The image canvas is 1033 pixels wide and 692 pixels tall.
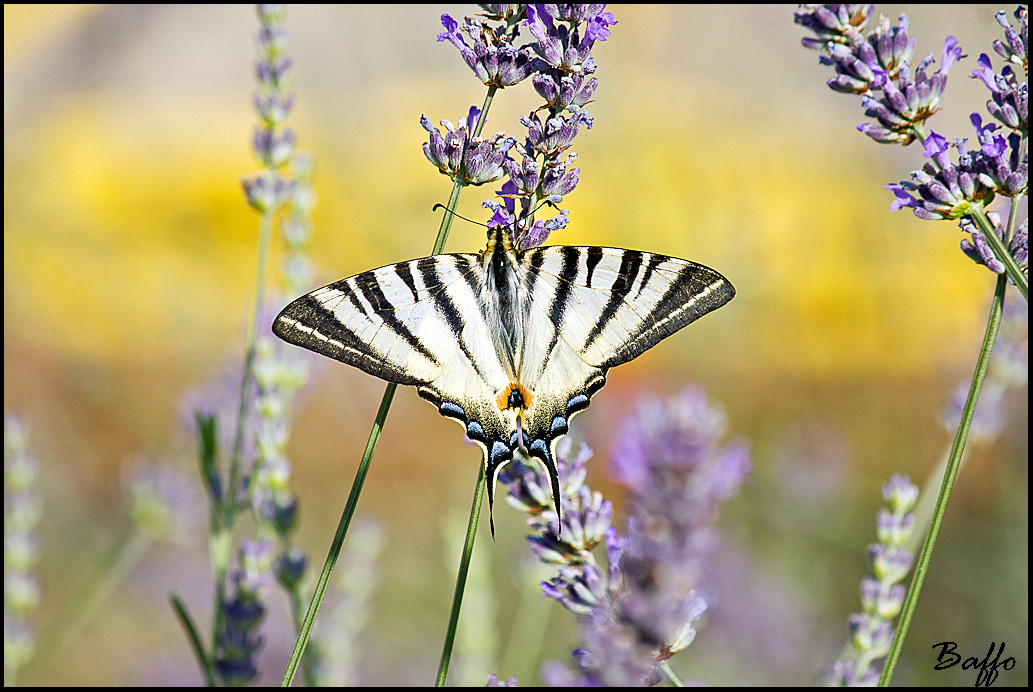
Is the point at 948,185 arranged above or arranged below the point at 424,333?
above

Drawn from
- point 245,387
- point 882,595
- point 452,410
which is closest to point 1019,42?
point 882,595

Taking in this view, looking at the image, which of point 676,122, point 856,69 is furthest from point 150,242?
point 856,69

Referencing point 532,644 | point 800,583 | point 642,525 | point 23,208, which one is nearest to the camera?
point 642,525

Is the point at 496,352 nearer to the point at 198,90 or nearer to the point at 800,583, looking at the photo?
the point at 800,583

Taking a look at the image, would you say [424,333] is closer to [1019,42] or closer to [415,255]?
[1019,42]

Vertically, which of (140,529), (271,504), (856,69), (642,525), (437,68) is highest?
(437,68)

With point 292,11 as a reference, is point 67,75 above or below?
below

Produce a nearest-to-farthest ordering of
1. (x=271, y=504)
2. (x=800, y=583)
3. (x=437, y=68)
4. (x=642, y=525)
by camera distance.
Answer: (x=642, y=525) → (x=271, y=504) → (x=800, y=583) → (x=437, y=68)
